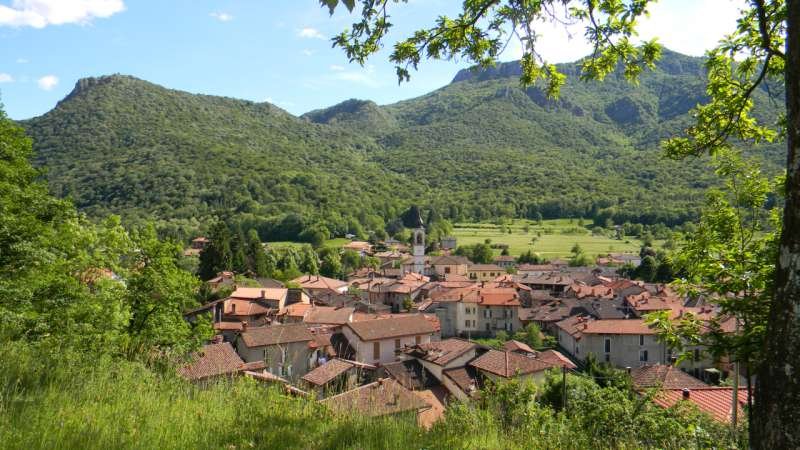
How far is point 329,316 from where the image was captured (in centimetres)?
3622

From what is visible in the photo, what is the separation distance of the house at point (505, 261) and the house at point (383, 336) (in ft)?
168

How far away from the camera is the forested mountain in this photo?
11119cm

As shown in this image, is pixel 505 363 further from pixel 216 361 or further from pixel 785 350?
pixel 785 350

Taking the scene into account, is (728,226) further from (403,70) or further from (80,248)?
(80,248)

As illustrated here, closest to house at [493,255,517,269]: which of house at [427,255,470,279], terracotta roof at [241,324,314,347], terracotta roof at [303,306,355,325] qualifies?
house at [427,255,470,279]

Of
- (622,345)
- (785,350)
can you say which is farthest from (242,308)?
(785,350)

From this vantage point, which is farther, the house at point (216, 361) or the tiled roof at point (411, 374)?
the tiled roof at point (411, 374)

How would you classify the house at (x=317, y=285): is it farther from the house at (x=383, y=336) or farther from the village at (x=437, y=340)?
the house at (x=383, y=336)

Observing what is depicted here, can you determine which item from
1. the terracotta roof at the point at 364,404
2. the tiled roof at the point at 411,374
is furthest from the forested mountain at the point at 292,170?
the terracotta roof at the point at 364,404

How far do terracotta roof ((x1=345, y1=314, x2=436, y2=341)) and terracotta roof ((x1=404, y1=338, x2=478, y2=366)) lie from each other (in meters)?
1.82

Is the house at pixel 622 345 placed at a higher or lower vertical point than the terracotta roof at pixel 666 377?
lower

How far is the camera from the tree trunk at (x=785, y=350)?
224cm

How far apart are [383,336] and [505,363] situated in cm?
915

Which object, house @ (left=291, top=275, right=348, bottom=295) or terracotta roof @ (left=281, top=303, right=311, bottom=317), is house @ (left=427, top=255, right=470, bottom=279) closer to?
house @ (left=291, top=275, right=348, bottom=295)
